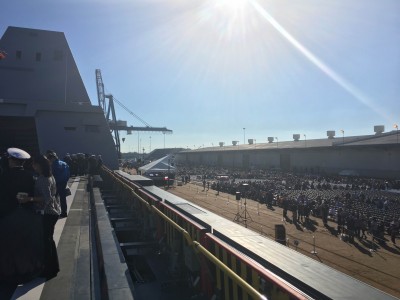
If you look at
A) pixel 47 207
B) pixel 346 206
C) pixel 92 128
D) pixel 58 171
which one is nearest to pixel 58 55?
pixel 92 128

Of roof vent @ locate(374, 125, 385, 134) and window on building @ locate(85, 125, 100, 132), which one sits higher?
roof vent @ locate(374, 125, 385, 134)

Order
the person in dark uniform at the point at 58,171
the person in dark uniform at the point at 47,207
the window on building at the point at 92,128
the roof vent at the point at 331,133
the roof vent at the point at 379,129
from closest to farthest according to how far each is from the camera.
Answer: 1. the person in dark uniform at the point at 47,207
2. the person in dark uniform at the point at 58,171
3. the window on building at the point at 92,128
4. the roof vent at the point at 379,129
5. the roof vent at the point at 331,133

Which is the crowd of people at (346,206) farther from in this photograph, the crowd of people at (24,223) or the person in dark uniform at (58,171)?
the crowd of people at (24,223)

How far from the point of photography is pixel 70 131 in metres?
29.7

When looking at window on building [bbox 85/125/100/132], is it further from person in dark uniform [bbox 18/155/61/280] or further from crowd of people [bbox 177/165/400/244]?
person in dark uniform [bbox 18/155/61/280]

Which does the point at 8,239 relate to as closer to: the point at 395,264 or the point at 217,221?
the point at 217,221

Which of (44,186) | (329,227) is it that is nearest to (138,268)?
(44,186)

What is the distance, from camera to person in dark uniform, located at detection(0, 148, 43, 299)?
12.7ft

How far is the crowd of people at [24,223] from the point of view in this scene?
3891mm

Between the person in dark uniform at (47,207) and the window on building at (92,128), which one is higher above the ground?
the window on building at (92,128)

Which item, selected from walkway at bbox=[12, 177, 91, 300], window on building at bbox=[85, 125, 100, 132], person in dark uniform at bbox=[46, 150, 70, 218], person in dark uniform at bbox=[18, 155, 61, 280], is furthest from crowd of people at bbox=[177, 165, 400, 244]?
person in dark uniform at bbox=[18, 155, 61, 280]

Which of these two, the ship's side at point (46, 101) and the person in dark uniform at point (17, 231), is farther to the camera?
the ship's side at point (46, 101)

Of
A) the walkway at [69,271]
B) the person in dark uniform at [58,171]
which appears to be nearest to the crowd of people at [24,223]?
the walkway at [69,271]

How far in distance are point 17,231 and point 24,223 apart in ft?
0.37
